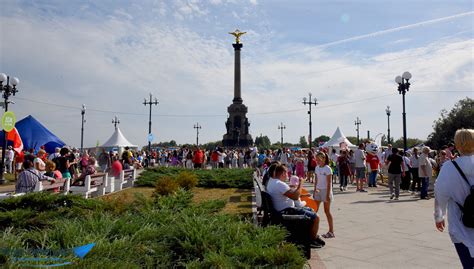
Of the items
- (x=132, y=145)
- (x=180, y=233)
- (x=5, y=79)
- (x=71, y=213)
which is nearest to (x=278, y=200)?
(x=180, y=233)

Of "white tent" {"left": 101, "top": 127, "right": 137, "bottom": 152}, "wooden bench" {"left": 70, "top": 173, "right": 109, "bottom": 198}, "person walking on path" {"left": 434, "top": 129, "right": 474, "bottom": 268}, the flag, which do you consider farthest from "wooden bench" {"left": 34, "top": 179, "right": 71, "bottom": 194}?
"white tent" {"left": 101, "top": 127, "right": 137, "bottom": 152}

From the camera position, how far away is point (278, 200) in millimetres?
6234

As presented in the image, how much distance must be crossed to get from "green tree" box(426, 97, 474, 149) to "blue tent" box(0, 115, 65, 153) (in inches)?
1714

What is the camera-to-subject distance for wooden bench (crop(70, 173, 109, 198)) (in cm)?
1098

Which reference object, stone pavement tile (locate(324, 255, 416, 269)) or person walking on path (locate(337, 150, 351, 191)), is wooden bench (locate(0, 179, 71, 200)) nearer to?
A: stone pavement tile (locate(324, 255, 416, 269))

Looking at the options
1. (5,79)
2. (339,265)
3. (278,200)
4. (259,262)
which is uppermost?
(5,79)

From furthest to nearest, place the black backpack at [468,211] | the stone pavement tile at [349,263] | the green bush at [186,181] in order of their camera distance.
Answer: the green bush at [186,181] → the stone pavement tile at [349,263] → the black backpack at [468,211]

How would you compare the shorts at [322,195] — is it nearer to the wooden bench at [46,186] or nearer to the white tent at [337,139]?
the wooden bench at [46,186]

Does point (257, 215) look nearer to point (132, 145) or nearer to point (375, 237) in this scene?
point (375, 237)

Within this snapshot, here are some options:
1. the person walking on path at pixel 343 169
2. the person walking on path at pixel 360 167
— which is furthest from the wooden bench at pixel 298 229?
the person walking on path at pixel 360 167

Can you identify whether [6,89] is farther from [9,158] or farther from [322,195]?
[322,195]

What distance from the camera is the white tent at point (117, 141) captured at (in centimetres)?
3394

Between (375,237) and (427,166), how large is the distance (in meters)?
6.98

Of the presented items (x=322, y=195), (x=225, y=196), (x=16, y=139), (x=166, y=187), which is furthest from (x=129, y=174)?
(x=322, y=195)
